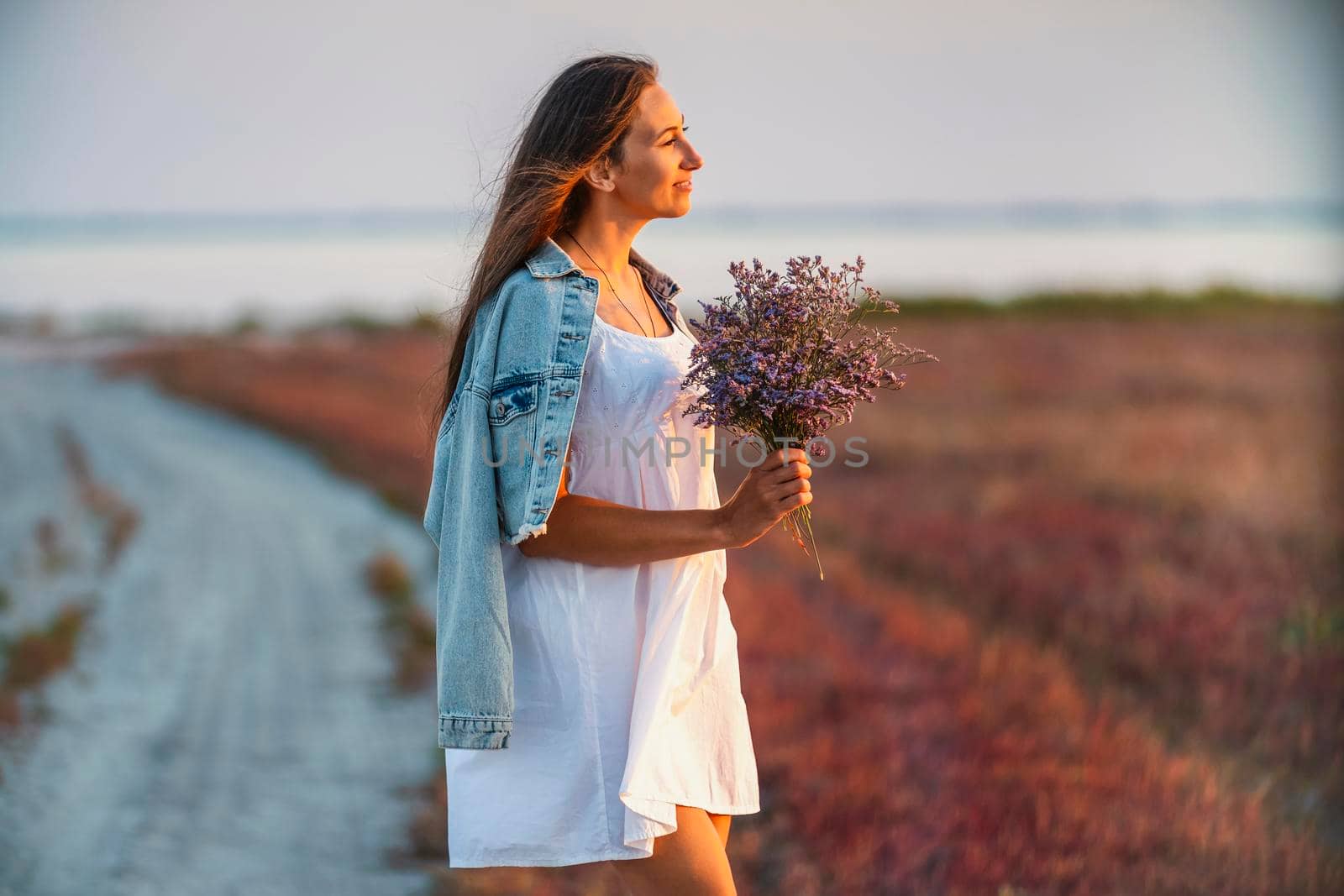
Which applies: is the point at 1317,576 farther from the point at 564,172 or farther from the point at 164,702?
the point at 564,172

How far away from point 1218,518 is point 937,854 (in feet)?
25.7

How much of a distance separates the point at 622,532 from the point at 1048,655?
627 cm

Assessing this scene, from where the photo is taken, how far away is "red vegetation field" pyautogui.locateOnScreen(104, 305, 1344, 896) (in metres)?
5.20

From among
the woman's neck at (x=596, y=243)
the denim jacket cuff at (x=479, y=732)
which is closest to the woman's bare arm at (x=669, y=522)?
the denim jacket cuff at (x=479, y=732)

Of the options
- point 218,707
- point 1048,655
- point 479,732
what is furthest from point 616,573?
point 1048,655

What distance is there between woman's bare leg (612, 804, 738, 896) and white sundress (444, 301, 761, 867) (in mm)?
37

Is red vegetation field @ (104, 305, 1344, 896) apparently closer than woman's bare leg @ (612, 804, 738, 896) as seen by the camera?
No

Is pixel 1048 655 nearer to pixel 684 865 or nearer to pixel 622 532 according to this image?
pixel 684 865

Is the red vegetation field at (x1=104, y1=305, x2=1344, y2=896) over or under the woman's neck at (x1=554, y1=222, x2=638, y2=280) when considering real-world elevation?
under

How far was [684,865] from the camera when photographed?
245 cm

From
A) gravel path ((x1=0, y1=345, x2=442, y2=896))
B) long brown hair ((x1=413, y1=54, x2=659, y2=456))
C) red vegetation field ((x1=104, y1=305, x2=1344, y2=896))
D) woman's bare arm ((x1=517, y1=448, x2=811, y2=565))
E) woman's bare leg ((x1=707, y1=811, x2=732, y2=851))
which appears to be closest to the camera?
woman's bare arm ((x1=517, y1=448, x2=811, y2=565))

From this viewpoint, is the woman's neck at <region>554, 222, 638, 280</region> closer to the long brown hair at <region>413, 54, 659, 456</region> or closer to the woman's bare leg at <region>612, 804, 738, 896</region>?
the long brown hair at <region>413, 54, 659, 456</region>

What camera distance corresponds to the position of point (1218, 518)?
1191 cm

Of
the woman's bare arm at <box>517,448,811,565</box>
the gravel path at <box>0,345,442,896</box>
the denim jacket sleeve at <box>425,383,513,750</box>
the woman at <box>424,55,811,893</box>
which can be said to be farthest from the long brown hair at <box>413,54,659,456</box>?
the gravel path at <box>0,345,442,896</box>
